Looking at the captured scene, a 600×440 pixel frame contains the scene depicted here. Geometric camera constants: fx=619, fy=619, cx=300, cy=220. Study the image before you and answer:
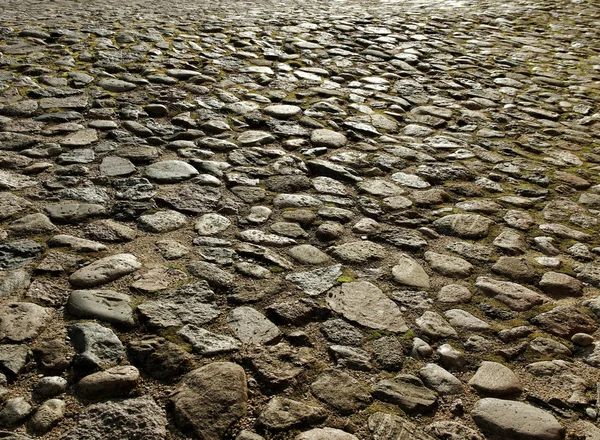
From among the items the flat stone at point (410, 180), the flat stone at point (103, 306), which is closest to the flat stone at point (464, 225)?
the flat stone at point (410, 180)

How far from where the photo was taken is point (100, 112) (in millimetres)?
3906

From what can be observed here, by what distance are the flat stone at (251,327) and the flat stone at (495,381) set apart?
641mm

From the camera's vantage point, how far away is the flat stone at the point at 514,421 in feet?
5.64

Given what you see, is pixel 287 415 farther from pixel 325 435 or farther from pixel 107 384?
pixel 107 384

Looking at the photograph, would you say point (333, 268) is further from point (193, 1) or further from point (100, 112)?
point (193, 1)

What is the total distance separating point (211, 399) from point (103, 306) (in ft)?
1.83

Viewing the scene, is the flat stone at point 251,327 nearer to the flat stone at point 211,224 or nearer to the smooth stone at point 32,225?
the flat stone at point 211,224

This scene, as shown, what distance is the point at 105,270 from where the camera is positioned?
88.3 inches

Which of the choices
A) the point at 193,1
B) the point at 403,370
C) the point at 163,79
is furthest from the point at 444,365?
the point at 193,1

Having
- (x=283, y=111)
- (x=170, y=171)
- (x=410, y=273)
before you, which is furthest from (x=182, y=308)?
(x=283, y=111)

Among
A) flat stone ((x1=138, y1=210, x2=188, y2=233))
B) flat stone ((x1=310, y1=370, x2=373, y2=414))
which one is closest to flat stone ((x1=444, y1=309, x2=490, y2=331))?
flat stone ((x1=310, y1=370, x2=373, y2=414))

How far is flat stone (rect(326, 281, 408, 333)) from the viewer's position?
2146 mm

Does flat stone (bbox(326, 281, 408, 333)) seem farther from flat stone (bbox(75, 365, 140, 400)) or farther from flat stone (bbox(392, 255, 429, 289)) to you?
flat stone (bbox(75, 365, 140, 400))

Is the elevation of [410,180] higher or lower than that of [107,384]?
lower
